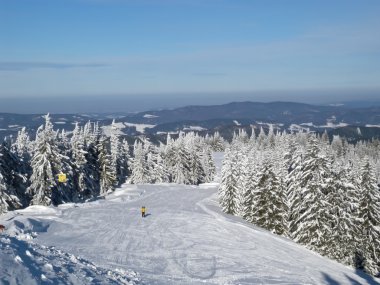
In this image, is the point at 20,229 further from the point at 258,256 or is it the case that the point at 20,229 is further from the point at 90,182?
the point at 90,182

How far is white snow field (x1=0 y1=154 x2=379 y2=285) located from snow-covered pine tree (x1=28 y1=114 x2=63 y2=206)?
199 inches

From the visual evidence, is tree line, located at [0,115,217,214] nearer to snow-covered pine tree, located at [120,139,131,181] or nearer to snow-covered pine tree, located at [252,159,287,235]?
snow-covered pine tree, located at [120,139,131,181]

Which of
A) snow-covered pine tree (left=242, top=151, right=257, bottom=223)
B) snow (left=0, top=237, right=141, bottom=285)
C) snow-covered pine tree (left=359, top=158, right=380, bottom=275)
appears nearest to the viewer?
snow (left=0, top=237, right=141, bottom=285)

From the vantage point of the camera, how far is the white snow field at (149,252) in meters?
16.1

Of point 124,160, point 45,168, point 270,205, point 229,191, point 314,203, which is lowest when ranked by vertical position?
point 124,160

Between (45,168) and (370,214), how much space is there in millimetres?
32665

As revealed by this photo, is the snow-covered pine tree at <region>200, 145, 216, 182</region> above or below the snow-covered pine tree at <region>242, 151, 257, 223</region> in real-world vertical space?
below

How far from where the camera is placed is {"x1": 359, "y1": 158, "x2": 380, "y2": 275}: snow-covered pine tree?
40.2 meters

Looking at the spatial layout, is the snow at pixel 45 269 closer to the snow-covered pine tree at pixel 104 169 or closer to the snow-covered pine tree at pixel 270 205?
the snow-covered pine tree at pixel 270 205

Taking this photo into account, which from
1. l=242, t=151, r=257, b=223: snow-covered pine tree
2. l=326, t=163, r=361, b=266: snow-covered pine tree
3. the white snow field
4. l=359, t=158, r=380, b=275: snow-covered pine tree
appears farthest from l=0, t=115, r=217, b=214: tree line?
l=359, t=158, r=380, b=275: snow-covered pine tree

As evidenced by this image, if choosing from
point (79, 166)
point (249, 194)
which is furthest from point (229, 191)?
point (79, 166)

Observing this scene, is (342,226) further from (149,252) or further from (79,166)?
(79,166)

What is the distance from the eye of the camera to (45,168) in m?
44.1

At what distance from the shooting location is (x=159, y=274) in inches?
777
